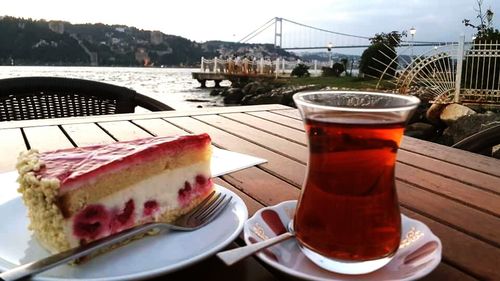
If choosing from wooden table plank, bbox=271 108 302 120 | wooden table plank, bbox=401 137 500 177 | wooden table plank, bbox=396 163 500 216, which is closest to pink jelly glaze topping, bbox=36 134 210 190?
wooden table plank, bbox=396 163 500 216

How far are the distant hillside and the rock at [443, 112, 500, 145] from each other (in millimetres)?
11944

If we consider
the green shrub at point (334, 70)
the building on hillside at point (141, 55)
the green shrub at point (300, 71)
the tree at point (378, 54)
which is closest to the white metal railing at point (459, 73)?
the tree at point (378, 54)

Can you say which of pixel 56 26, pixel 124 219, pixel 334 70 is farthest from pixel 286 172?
pixel 334 70

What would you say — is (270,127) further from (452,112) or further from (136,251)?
(452,112)

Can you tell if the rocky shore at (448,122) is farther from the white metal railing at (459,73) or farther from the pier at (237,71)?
the pier at (237,71)

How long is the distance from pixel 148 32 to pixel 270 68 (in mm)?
8051

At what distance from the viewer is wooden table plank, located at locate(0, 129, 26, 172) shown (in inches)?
42.8

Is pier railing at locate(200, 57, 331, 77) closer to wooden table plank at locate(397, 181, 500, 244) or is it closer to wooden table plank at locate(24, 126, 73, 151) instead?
wooden table plank at locate(24, 126, 73, 151)

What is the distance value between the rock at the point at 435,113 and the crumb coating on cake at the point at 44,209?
7.26 m

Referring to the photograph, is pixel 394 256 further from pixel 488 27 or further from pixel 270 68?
pixel 270 68

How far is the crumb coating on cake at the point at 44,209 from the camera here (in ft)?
1.79

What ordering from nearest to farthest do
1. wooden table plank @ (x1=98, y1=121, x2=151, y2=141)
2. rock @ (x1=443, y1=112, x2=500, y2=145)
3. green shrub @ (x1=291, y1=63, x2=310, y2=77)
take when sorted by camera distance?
wooden table plank @ (x1=98, y1=121, x2=151, y2=141)
rock @ (x1=443, y1=112, x2=500, y2=145)
green shrub @ (x1=291, y1=63, x2=310, y2=77)

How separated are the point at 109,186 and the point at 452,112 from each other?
712 cm

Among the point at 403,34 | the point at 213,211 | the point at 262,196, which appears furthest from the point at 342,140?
the point at 403,34
